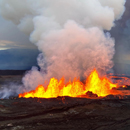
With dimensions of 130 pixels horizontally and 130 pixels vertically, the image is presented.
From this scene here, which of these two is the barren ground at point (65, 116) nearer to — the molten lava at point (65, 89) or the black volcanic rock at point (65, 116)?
the black volcanic rock at point (65, 116)

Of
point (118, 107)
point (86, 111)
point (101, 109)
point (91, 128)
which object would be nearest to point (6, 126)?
point (91, 128)

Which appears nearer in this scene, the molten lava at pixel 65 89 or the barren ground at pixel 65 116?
the barren ground at pixel 65 116

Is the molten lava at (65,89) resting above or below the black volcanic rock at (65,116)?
above

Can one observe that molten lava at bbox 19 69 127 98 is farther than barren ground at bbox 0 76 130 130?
Yes

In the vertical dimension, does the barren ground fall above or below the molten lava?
below

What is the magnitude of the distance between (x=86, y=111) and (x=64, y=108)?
253 cm

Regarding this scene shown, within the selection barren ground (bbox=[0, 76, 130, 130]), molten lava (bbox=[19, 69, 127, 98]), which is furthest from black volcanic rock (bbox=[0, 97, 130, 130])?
molten lava (bbox=[19, 69, 127, 98])

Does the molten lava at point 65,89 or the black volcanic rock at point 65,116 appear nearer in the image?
the black volcanic rock at point 65,116

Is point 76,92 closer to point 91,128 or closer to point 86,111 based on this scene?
point 86,111

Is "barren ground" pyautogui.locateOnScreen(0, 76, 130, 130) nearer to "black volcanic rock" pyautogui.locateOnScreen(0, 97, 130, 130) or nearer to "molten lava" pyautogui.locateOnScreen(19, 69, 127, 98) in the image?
"black volcanic rock" pyautogui.locateOnScreen(0, 97, 130, 130)

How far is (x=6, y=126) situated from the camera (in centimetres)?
1280

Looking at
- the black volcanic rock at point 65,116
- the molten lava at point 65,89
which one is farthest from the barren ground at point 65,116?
the molten lava at point 65,89

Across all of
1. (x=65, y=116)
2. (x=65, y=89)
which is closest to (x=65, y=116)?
(x=65, y=116)

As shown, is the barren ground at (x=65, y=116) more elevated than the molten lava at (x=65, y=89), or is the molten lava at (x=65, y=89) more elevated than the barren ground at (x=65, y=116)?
the molten lava at (x=65, y=89)
